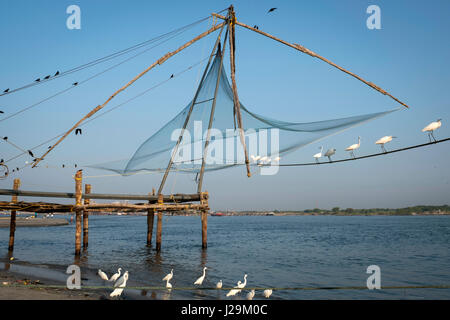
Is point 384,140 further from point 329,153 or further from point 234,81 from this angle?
point 234,81

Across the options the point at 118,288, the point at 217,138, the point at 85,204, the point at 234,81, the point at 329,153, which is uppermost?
the point at 234,81

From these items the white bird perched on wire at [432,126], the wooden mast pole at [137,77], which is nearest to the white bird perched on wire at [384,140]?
the white bird perched on wire at [432,126]

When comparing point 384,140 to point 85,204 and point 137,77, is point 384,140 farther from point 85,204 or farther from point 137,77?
point 85,204

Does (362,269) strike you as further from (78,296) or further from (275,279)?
(78,296)

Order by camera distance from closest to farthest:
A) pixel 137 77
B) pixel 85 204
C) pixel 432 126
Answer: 1. pixel 432 126
2. pixel 137 77
3. pixel 85 204

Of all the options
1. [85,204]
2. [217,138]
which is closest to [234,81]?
[217,138]

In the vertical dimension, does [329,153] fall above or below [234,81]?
below

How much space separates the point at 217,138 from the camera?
13352mm

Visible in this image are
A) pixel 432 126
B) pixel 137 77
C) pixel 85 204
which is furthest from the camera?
pixel 85 204

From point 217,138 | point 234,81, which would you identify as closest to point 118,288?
point 217,138

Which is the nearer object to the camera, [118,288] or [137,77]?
[118,288]
